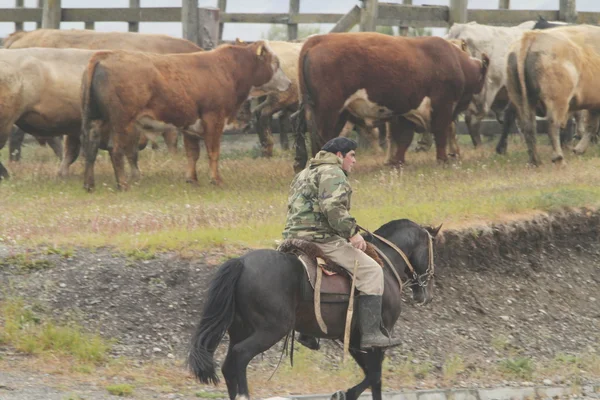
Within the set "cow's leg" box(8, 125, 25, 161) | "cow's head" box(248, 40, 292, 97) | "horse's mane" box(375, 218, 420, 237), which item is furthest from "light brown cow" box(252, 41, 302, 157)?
"horse's mane" box(375, 218, 420, 237)

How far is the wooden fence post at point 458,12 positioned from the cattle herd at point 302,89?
3080 mm

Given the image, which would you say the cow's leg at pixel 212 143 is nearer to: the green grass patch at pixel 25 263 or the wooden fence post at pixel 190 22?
the wooden fence post at pixel 190 22

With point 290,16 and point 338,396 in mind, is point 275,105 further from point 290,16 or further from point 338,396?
point 338,396

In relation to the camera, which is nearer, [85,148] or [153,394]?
[153,394]

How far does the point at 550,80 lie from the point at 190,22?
7.71 m

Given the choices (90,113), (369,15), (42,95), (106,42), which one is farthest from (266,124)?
(90,113)

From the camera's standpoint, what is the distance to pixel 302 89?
18.9 m

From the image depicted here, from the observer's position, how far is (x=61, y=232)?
45.7 feet

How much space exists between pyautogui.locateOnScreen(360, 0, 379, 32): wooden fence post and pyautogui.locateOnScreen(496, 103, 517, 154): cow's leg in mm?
2846

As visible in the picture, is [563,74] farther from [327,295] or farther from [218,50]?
[327,295]

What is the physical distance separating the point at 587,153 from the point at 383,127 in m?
4.64

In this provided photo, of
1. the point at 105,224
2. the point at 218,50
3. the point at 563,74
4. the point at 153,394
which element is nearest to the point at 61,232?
the point at 105,224

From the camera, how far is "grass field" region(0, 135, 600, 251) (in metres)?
13.7

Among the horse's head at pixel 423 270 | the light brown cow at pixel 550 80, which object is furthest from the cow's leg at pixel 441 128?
the horse's head at pixel 423 270
